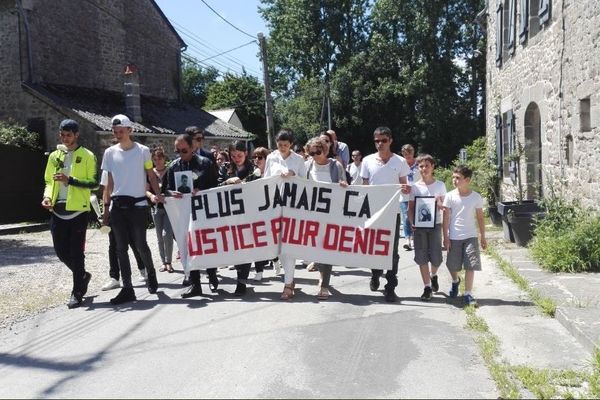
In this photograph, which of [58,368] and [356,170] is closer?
[58,368]

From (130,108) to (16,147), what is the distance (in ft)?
17.4

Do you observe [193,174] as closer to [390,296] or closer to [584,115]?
[390,296]

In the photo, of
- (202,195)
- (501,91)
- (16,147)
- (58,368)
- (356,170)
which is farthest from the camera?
(16,147)

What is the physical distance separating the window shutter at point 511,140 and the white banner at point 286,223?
259 inches

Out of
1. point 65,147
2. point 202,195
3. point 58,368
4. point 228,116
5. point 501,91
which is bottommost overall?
point 58,368

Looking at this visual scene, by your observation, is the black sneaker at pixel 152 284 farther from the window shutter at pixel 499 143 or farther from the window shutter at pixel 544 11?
the window shutter at pixel 499 143

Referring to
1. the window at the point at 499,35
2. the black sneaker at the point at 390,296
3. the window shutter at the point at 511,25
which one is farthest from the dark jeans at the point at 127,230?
the window at the point at 499,35

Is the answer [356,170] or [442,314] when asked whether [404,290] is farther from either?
[356,170]

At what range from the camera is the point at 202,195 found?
7051 mm

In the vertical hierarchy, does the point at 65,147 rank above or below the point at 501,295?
above

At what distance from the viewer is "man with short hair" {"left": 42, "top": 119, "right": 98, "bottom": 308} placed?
6637 millimetres

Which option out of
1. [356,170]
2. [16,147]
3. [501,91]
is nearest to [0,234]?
[16,147]

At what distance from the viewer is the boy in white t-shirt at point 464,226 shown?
6242 millimetres

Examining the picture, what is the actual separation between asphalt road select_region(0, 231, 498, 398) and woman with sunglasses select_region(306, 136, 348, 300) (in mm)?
343
